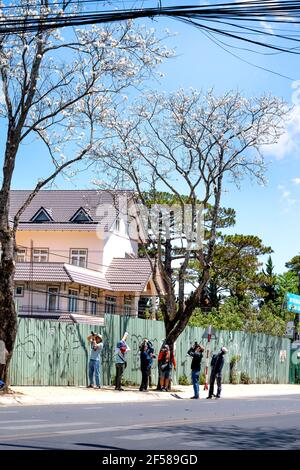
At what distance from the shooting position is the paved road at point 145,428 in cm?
1173

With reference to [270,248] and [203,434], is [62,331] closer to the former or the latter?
[203,434]

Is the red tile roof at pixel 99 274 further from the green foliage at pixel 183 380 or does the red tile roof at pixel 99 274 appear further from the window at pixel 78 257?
the green foliage at pixel 183 380

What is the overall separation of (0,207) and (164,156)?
11436 mm

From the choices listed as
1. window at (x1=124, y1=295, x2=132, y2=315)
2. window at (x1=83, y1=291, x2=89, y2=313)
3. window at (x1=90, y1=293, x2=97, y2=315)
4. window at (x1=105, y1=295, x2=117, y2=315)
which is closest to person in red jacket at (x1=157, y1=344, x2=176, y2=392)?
window at (x1=83, y1=291, x2=89, y2=313)

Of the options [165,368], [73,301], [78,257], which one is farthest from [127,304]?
[165,368]

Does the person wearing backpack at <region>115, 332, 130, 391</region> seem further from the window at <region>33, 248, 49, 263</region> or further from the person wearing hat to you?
the window at <region>33, 248, 49, 263</region>

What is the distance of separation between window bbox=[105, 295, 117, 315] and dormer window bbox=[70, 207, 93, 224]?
5.25 meters

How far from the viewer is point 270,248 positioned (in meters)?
56.8

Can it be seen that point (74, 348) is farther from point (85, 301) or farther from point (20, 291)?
point (85, 301)

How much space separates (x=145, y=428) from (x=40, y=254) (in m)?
41.7

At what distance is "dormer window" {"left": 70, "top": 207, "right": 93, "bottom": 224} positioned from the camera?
178 ft

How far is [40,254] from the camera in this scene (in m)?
55.2

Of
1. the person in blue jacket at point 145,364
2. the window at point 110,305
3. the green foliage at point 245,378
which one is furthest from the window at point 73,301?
the person in blue jacket at point 145,364
